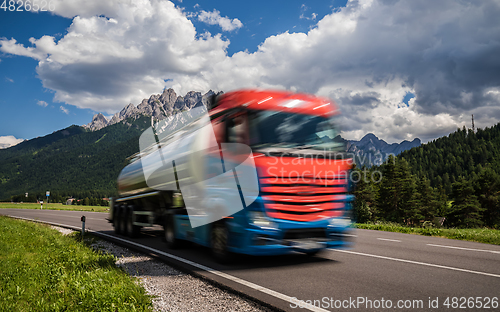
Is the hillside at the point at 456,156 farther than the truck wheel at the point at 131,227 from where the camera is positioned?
Yes

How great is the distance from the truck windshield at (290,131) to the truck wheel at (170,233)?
12.7 ft

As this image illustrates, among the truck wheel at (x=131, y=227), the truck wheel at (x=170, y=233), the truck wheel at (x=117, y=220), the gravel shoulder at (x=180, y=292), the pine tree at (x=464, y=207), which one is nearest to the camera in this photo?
the gravel shoulder at (x=180, y=292)

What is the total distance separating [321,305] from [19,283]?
482cm

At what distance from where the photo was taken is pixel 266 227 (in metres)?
5.90

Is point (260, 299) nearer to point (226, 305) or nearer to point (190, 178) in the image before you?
point (226, 305)

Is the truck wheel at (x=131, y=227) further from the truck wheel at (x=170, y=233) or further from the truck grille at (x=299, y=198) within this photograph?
the truck grille at (x=299, y=198)

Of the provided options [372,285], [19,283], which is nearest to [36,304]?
[19,283]

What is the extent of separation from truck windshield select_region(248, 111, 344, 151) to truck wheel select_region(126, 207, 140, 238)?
24.0 ft

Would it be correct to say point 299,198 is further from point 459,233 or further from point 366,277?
point 459,233

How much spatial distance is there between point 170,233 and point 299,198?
14.2 feet

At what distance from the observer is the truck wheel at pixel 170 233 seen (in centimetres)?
882

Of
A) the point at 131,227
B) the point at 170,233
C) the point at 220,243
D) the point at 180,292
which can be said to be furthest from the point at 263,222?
the point at 131,227

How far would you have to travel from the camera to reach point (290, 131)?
661 centimetres

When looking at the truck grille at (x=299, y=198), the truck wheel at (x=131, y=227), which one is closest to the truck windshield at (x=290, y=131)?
the truck grille at (x=299, y=198)
